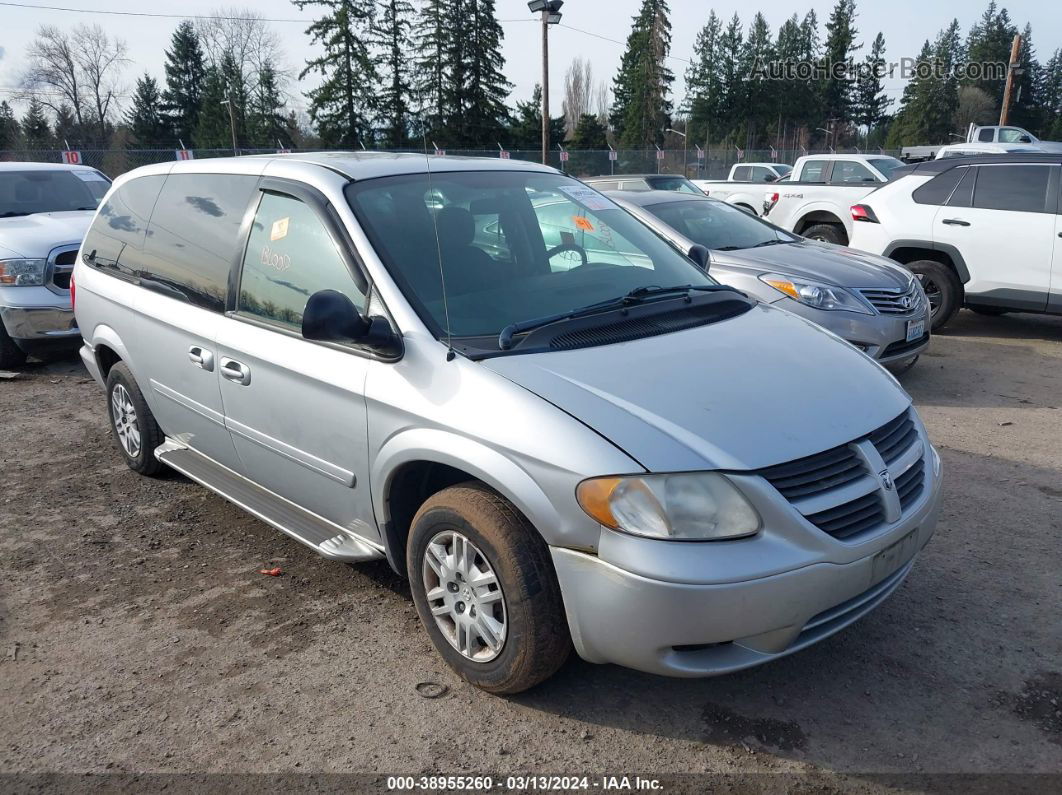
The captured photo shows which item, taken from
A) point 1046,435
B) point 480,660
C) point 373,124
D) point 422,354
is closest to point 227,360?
point 422,354

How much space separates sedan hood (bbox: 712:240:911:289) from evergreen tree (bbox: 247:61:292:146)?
173ft

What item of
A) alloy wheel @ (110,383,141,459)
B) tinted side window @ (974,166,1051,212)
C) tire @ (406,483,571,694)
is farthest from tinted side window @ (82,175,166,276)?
tinted side window @ (974,166,1051,212)

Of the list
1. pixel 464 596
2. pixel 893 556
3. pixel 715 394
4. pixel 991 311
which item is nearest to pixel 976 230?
pixel 991 311

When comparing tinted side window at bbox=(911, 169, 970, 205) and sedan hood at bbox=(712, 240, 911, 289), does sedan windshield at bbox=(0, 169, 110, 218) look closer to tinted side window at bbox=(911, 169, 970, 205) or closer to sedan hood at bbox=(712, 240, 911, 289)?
sedan hood at bbox=(712, 240, 911, 289)

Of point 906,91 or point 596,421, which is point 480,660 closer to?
point 596,421

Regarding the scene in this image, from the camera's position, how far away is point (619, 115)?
75.3 meters

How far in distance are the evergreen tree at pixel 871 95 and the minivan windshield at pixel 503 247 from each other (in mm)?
88808

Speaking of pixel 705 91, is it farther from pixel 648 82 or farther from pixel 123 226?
pixel 123 226

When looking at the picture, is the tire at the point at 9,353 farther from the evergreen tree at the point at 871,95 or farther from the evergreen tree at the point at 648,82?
the evergreen tree at the point at 871,95

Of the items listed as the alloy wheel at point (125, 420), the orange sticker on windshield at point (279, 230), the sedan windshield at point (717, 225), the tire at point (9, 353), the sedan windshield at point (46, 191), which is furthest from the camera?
the sedan windshield at point (46, 191)

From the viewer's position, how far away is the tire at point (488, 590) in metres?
2.72

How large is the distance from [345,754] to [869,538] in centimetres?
182

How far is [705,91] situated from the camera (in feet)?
255

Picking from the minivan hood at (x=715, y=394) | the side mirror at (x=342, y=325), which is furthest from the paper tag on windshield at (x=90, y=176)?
the minivan hood at (x=715, y=394)
